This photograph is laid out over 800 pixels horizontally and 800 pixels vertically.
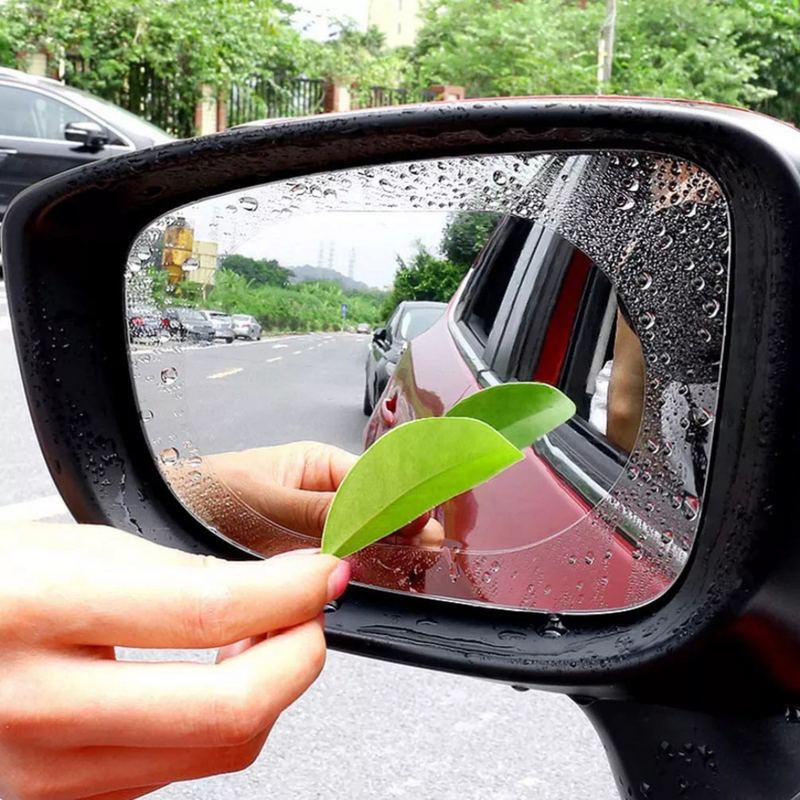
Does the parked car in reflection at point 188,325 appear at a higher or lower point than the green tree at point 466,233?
lower

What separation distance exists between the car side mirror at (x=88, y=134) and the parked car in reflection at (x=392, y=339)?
28.4 ft

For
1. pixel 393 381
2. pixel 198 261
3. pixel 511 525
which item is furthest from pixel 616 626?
pixel 198 261

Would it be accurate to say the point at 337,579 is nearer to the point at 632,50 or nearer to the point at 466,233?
the point at 466,233

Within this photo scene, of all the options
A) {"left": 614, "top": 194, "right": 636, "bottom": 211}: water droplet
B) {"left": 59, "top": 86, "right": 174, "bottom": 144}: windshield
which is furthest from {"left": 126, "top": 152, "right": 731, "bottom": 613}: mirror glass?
{"left": 59, "top": 86, "right": 174, "bottom": 144}: windshield

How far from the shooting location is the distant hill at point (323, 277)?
28.4 inches

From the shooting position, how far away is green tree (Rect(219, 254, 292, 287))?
0.76m

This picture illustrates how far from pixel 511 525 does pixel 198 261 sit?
0.31m

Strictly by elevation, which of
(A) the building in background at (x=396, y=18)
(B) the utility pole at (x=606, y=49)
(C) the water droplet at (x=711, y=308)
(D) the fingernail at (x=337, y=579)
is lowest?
(D) the fingernail at (x=337, y=579)

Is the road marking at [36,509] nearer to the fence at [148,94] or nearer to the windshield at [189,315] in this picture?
the windshield at [189,315]

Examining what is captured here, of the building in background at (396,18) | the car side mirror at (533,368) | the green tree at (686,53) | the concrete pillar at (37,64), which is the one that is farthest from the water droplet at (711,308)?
A: the building in background at (396,18)

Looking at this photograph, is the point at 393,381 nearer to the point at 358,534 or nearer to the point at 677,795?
the point at 358,534

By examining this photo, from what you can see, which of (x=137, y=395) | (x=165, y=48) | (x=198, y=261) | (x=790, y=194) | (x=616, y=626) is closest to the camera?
(x=790, y=194)

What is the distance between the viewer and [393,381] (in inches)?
30.1

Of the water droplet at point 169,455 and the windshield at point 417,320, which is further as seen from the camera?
the water droplet at point 169,455
